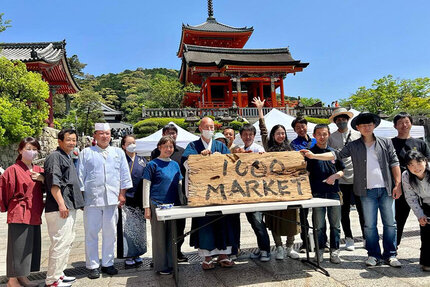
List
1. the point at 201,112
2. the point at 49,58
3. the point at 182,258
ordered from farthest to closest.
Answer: the point at 201,112 → the point at 49,58 → the point at 182,258

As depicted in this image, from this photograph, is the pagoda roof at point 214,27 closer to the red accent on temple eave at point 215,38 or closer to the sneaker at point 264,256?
the red accent on temple eave at point 215,38

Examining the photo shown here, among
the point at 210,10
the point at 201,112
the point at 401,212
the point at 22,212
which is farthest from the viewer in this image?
the point at 210,10

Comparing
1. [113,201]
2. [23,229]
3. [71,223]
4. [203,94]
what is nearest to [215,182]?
[113,201]

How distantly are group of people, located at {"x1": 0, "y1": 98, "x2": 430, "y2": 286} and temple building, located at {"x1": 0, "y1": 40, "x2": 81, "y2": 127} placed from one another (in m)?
14.8

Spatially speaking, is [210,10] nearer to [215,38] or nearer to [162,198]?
[215,38]

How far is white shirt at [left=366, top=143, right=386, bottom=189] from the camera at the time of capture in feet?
11.2

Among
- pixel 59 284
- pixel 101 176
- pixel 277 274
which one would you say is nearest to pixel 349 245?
pixel 277 274

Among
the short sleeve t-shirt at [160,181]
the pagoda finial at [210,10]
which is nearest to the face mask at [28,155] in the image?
the short sleeve t-shirt at [160,181]

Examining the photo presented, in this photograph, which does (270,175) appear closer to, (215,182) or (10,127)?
(215,182)

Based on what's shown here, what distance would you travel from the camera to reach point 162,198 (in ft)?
11.4

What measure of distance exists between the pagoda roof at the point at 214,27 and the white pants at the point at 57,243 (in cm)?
3016

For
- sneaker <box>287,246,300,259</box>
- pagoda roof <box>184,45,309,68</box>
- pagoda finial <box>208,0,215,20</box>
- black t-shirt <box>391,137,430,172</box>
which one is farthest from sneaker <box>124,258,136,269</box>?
pagoda finial <box>208,0,215,20</box>

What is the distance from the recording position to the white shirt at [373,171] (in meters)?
3.40

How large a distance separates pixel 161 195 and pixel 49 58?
16972mm
